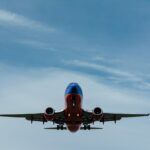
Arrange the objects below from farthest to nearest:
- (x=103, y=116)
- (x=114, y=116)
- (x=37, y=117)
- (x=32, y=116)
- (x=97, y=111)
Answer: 1. (x=37, y=117)
2. (x=114, y=116)
3. (x=32, y=116)
4. (x=103, y=116)
5. (x=97, y=111)

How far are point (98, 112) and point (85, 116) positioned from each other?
6.77 ft

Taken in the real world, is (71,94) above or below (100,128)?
above

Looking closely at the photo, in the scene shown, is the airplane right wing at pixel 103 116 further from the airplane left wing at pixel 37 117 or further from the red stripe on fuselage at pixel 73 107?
the airplane left wing at pixel 37 117

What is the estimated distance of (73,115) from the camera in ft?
196

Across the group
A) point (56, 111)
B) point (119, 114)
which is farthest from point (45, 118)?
point (119, 114)

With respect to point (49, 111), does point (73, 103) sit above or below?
above

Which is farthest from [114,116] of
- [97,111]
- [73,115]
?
[73,115]

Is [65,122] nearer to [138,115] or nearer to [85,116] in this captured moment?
[85,116]

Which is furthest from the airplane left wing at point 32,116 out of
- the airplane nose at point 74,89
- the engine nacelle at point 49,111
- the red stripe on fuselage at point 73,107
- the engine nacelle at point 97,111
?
the engine nacelle at point 97,111

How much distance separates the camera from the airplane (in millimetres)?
58750

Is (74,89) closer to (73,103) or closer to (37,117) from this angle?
(73,103)

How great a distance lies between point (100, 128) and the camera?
61375 millimetres

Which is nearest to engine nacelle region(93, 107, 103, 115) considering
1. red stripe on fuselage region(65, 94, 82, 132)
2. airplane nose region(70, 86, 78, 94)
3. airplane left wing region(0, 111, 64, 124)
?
red stripe on fuselage region(65, 94, 82, 132)

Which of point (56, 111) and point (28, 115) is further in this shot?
point (28, 115)
